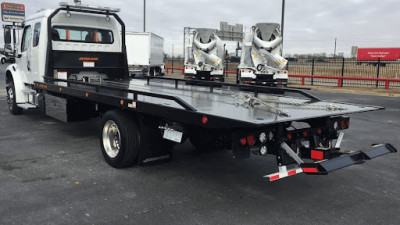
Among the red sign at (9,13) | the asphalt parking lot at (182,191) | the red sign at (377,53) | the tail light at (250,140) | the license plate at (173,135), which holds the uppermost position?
the red sign at (9,13)

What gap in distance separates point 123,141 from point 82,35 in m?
4.56

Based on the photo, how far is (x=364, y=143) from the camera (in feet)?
24.6

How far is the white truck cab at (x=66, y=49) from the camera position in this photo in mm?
8398

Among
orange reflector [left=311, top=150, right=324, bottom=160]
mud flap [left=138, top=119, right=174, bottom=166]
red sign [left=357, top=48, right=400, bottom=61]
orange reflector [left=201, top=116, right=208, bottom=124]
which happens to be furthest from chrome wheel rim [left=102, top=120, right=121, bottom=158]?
red sign [left=357, top=48, right=400, bottom=61]

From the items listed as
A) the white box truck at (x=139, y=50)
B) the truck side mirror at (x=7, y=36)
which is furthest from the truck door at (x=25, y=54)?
the white box truck at (x=139, y=50)

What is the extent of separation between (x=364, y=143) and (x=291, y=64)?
25.6 meters

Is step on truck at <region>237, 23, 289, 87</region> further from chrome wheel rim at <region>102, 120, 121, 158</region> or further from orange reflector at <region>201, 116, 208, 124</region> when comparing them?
orange reflector at <region>201, 116, 208, 124</region>

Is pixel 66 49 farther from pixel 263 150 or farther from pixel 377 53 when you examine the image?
pixel 377 53

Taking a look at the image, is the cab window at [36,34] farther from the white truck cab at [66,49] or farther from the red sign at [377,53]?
the red sign at [377,53]

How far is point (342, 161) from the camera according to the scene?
167 inches

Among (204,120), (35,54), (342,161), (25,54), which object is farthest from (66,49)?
(342,161)

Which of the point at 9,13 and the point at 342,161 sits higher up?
the point at 9,13

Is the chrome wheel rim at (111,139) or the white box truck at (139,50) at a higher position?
the white box truck at (139,50)

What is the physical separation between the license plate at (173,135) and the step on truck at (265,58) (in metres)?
13.0
